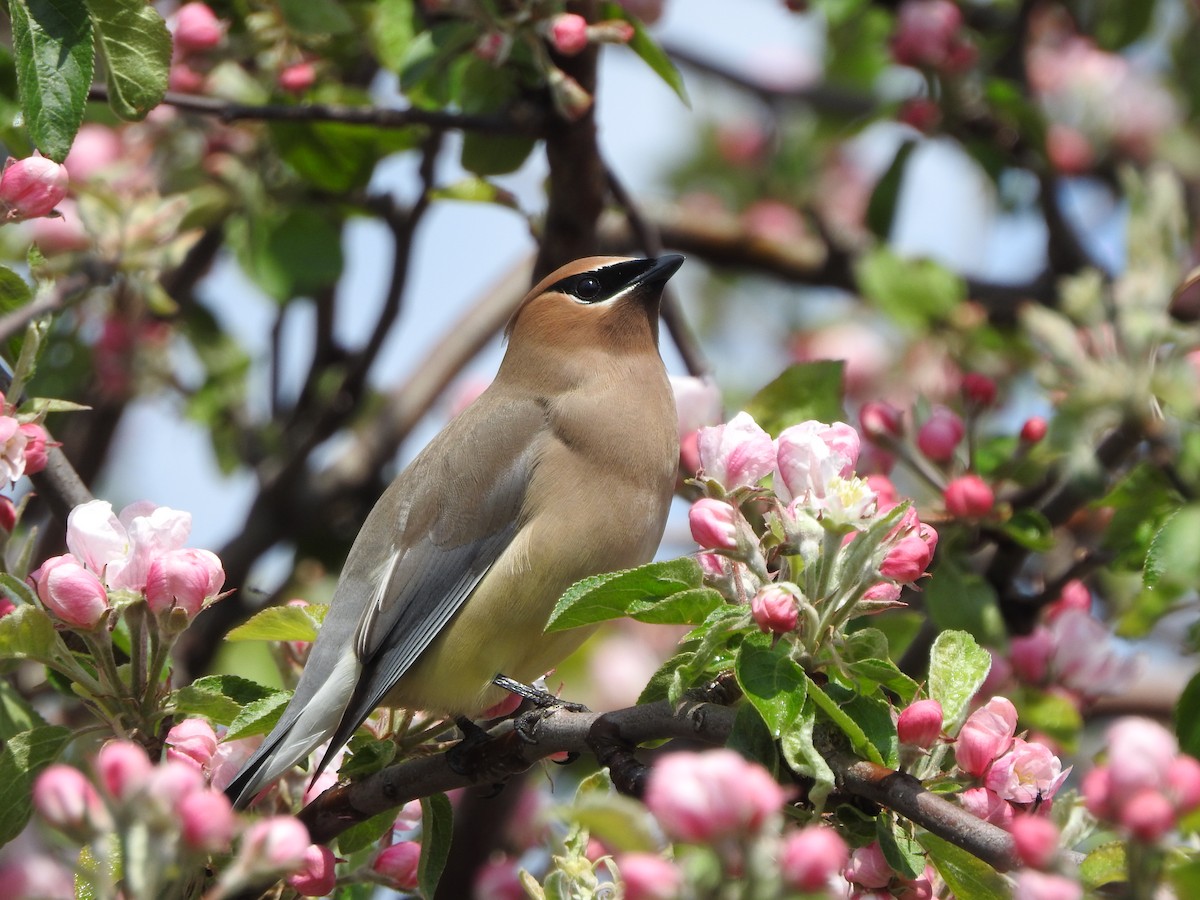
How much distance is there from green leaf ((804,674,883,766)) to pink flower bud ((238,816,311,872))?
0.79 m

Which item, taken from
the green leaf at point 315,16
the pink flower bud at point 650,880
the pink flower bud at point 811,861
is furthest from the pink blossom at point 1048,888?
the green leaf at point 315,16

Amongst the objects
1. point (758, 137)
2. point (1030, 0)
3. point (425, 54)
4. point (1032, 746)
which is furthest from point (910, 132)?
point (1032, 746)

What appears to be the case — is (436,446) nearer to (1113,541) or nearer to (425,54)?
(425,54)

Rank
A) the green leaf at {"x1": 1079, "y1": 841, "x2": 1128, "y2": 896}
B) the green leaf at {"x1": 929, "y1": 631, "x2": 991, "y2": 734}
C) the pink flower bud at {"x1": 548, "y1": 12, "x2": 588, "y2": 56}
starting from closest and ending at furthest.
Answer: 1. the green leaf at {"x1": 1079, "y1": 841, "x2": 1128, "y2": 896}
2. the green leaf at {"x1": 929, "y1": 631, "x2": 991, "y2": 734}
3. the pink flower bud at {"x1": 548, "y1": 12, "x2": 588, "y2": 56}

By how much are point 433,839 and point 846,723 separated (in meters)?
0.88

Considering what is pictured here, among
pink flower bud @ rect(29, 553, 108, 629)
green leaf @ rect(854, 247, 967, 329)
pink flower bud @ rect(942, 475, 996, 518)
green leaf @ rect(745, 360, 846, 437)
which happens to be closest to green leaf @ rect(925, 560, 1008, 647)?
pink flower bud @ rect(942, 475, 996, 518)

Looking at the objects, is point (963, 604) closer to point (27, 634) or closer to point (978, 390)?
point (978, 390)

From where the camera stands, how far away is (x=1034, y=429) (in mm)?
3586

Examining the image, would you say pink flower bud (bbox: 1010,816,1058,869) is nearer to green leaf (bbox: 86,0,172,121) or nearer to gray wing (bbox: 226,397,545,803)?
gray wing (bbox: 226,397,545,803)

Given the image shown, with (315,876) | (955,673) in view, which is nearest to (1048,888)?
(955,673)

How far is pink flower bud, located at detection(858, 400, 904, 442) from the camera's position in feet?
12.2

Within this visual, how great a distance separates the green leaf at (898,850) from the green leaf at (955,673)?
193 millimetres

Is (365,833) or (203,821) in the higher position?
(203,821)

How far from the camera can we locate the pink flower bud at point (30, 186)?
2936 mm
